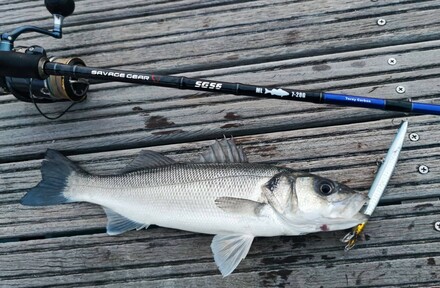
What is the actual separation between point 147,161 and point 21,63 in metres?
0.91

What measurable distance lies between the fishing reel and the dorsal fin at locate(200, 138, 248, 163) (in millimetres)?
957

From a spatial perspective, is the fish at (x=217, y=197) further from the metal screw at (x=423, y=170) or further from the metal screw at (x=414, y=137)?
the metal screw at (x=414, y=137)

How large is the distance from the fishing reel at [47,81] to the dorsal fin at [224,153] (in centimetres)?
96

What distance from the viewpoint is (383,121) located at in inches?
97.1

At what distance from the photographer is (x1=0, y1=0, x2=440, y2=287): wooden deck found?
2.23 meters

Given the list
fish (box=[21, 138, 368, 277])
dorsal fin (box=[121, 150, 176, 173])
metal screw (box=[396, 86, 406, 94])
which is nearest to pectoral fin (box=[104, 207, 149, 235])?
fish (box=[21, 138, 368, 277])

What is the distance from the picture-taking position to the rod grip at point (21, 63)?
216cm

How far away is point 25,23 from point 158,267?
7.60ft

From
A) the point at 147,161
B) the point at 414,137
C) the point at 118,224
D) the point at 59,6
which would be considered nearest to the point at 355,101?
the point at 414,137

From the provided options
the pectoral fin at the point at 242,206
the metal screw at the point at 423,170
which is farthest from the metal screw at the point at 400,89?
the pectoral fin at the point at 242,206

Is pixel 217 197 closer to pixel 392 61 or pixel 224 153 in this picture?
pixel 224 153

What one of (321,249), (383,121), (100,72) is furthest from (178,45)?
(321,249)

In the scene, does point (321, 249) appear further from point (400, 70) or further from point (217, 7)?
point (217, 7)

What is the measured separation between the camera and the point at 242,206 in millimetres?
2066
